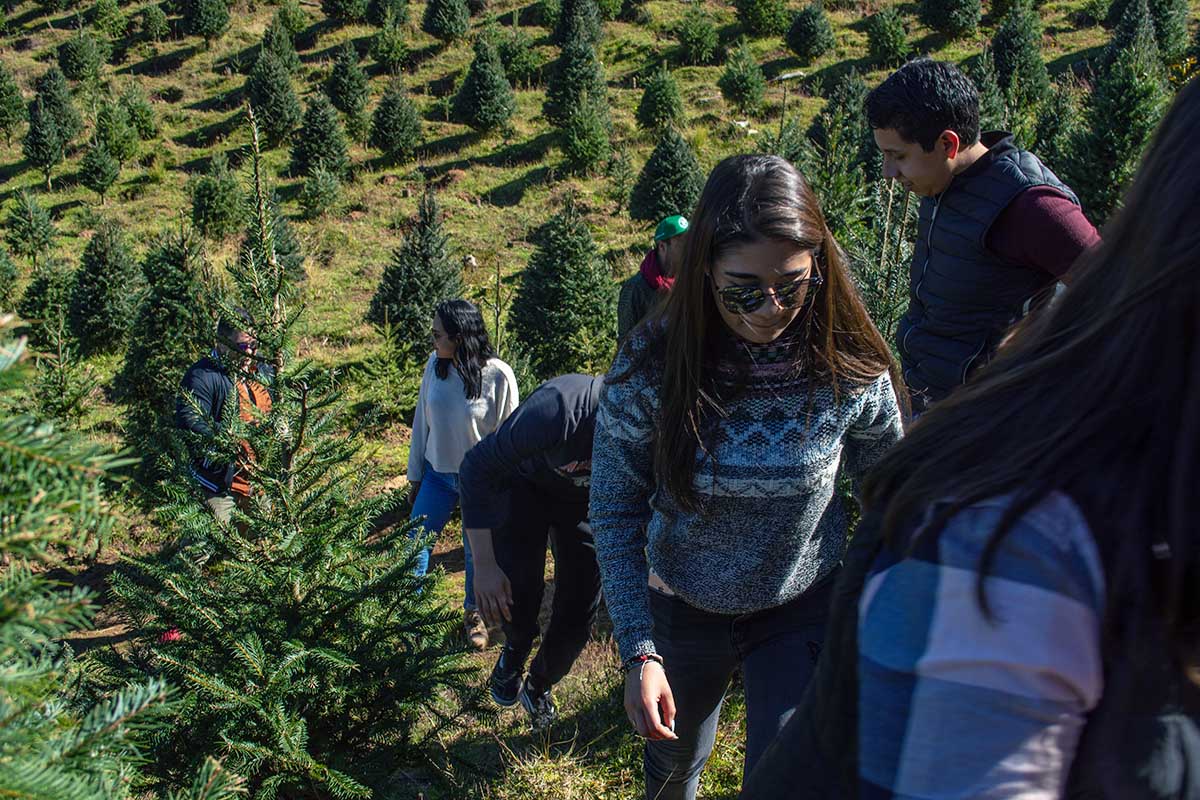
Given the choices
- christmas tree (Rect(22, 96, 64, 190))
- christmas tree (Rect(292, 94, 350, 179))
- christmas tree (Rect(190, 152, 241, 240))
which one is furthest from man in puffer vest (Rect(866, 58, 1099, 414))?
christmas tree (Rect(22, 96, 64, 190))

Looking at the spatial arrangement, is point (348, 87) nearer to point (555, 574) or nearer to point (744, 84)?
point (744, 84)

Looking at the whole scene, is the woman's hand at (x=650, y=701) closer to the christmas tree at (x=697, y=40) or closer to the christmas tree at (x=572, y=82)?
the christmas tree at (x=572, y=82)

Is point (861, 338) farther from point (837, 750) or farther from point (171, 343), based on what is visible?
point (171, 343)

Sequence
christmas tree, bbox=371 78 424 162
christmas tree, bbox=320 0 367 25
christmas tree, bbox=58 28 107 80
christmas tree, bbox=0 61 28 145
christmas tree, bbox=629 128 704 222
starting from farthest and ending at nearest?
1. christmas tree, bbox=320 0 367 25
2. christmas tree, bbox=58 28 107 80
3. christmas tree, bbox=0 61 28 145
4. christmas tree, bbox=371 78 424 162
5. christmas tree, bbox=629 128 704 222

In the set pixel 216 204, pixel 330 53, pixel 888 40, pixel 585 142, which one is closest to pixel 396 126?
pixel 585 142

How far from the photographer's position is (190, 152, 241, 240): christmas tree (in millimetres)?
15930

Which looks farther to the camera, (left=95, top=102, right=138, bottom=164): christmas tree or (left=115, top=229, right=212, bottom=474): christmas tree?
(left=95, top=102, right=138, bottom=164): christmas tree

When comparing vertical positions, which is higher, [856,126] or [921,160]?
[921,160]

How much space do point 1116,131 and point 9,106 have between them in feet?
72.6

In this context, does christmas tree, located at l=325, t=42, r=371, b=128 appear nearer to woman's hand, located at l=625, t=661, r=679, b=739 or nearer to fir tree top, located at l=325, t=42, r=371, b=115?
fir tree top, located at l=325, t=42, r=371, b=115

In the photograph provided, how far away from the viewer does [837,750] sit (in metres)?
0.86

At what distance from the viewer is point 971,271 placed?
2.62 m

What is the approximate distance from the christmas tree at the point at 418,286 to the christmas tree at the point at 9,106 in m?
15.0

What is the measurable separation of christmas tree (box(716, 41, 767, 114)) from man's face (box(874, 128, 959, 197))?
61.3ft
